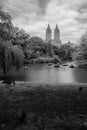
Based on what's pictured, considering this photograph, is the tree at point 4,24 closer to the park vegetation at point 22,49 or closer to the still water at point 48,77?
the park vegetation at point 22,49

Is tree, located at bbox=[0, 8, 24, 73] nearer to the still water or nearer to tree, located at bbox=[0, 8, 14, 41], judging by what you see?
tree, located at bbox=[0, 8, 14, 41]

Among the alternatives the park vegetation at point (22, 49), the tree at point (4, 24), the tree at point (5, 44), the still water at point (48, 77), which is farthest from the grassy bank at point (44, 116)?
the still water at point (48, 77)

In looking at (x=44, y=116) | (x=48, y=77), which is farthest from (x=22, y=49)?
(x=44, y=116)

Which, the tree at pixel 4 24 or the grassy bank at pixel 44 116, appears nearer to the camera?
the grassy bank at pixel 44 116

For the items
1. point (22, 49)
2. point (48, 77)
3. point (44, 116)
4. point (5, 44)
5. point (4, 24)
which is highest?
point (4, 24)

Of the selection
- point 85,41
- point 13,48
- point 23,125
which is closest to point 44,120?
point 23,125

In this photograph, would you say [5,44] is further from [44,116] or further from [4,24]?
[44,116]

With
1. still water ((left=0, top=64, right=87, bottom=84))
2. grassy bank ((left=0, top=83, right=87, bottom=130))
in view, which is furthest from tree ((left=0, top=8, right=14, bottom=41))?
grassy bank ((left=0, top=83, right=87, bottom=130))

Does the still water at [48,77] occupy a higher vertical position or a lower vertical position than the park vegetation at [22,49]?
lower

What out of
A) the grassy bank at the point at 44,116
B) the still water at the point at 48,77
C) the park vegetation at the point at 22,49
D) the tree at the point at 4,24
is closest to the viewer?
the grassy bank at the point at 44,116

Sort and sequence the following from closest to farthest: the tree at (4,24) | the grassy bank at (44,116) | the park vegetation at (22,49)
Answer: the grassy bank at (44,116) → the tree at (4,24) → the park vegetation at (22,49)

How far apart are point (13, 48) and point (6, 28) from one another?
1371 millimetres

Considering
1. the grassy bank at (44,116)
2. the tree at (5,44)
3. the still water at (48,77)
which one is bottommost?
the still water at (48,77)

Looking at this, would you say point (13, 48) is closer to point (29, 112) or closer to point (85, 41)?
point (29, 112)
